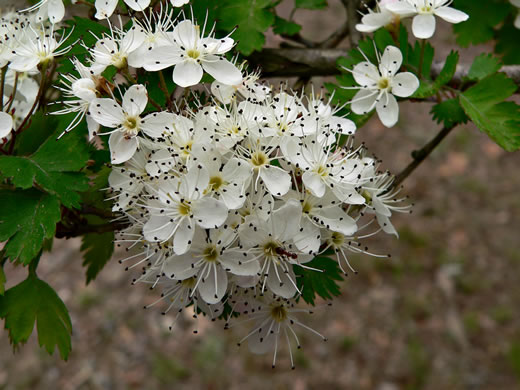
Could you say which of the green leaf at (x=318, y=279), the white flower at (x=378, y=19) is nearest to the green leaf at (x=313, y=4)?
the white flower at (x=378, y=19)

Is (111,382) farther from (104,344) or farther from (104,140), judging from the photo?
(104,140)

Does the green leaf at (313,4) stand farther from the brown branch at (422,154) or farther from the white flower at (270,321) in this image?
the white flower at (270,321)

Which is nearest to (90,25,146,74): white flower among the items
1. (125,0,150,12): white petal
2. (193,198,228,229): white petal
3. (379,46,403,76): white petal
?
(125,0,150,12): white petal

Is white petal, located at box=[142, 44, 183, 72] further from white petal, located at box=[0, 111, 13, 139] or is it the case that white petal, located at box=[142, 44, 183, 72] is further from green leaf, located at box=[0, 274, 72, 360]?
green leaf, located at box=[0, 274, 72, 360]

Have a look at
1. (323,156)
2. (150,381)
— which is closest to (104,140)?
(323,156)

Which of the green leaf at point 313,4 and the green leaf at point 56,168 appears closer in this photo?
the green leaf at point 56,168
